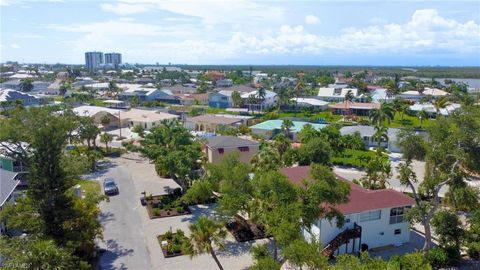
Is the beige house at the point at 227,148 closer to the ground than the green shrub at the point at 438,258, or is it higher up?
higher up

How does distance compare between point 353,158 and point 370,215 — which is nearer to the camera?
point 370,215

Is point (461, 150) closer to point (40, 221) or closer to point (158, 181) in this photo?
point (40, 221)

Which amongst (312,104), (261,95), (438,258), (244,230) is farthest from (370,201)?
(312,104)

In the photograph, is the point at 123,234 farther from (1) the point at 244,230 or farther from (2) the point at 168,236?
(1) the point at 244,230

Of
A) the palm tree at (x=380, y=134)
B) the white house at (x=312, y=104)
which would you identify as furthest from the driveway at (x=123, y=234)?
the white house at (x=312, y=104)

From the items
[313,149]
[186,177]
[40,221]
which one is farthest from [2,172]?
[313,149]

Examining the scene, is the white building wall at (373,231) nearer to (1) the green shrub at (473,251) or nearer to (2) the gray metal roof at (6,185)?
(1) the green shrub at (473,251)
